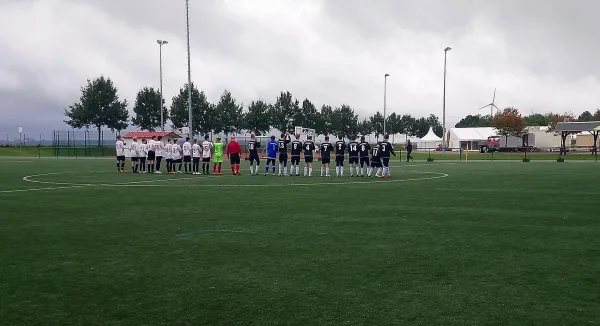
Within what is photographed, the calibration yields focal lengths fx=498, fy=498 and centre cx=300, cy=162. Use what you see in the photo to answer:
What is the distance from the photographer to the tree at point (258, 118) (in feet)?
229

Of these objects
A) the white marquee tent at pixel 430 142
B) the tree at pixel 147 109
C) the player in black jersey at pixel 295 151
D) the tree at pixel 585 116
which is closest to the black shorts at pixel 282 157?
the player in black jersey at pixel 295 151

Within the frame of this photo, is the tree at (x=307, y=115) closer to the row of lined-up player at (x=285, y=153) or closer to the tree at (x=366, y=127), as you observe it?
the tree at (x=366, y=127)

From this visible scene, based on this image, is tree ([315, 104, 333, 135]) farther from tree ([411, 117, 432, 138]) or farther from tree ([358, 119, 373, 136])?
tree ([411, 117, 432, 138])

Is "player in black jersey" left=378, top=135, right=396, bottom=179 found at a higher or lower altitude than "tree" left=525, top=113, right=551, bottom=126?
lower

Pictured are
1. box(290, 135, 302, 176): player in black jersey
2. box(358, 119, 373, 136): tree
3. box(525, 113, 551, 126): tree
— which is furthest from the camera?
box(525, 113, 551, 126): tree

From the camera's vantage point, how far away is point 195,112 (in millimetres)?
71125

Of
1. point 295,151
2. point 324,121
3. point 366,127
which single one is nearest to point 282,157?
point 295,151

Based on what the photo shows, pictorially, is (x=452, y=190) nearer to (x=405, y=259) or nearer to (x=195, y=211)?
(x=195, y=211)

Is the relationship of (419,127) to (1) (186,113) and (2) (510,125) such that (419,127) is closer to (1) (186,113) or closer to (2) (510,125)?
(2) (510,125)

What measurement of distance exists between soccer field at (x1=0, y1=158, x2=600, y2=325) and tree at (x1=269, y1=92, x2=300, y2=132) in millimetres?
63290

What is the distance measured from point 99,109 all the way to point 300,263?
6910 centimetres

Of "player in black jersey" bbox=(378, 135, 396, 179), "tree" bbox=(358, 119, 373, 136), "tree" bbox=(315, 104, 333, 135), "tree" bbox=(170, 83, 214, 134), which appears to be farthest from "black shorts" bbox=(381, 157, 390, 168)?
"tree" bbox=(358, 119, 373, 136)

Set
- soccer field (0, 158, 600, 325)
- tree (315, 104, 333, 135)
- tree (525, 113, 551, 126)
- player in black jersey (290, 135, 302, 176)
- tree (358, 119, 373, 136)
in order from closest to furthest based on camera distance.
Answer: soccer field (0, 158, 600, 325)
player in black jersey (290, 135, 302, 176)
tree (315, 104, 333, 135)
tree (358, 119, 373, 136)
tree (525, 113, 551, 126)

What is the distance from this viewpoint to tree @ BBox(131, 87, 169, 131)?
237ft
